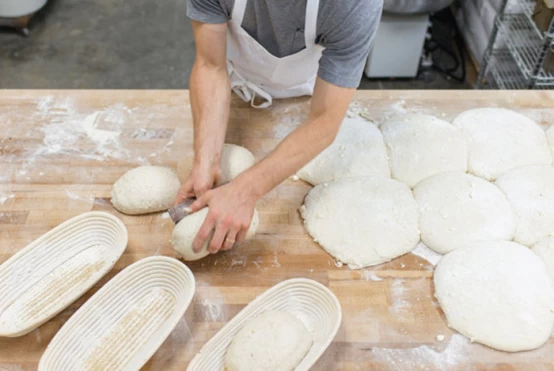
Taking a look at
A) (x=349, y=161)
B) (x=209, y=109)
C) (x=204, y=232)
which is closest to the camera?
(x=204, y=232)

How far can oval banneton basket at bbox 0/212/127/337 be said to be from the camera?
4.13 feet

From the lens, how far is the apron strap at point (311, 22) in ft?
4.17

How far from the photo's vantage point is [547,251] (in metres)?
1.44

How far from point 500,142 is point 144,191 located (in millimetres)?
1224

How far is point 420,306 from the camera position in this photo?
4.41ft

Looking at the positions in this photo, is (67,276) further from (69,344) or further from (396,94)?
(396,94)

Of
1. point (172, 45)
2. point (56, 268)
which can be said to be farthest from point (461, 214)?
point (172, 45)

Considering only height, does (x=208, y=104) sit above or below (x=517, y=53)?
above

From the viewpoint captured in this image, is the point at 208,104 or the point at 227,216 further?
the point at 208,104

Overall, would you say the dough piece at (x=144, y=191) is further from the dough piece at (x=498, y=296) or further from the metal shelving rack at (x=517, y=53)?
the metal shelving rack at (x=517, y=53)

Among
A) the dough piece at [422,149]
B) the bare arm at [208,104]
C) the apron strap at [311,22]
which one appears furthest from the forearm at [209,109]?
the dough piece at [422,149]

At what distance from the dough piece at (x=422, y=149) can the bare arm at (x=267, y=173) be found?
0.38 m

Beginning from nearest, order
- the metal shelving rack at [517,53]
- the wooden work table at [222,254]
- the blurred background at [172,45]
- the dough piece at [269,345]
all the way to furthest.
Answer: the dough piece at [269,345] < the wooden work table at [222,254] < the metal shelving rack at [517,53] < the blurred background at [172,45]

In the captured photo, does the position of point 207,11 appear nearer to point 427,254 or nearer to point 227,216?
point 227,216
